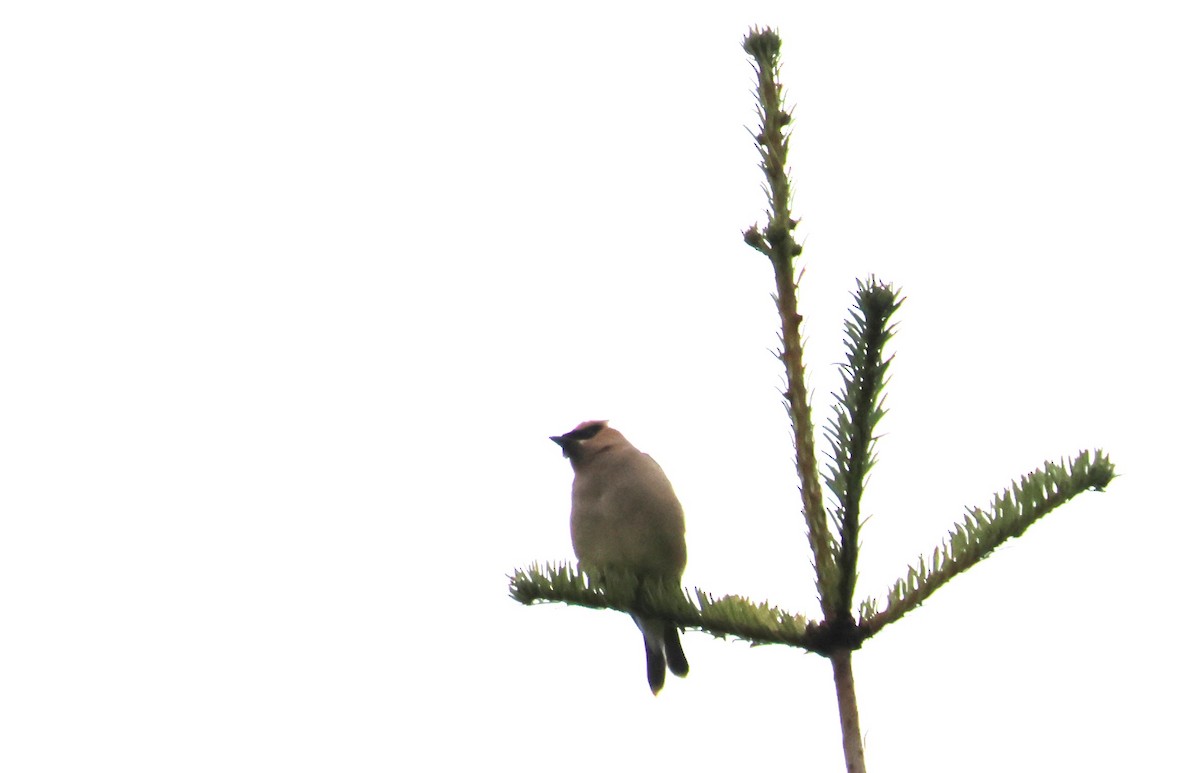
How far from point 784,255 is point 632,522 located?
255cm

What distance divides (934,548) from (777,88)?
83cm

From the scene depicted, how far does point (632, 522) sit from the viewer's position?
4699 mm

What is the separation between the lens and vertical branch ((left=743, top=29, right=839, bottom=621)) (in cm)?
221

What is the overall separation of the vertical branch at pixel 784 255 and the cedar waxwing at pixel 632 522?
2.29 meters

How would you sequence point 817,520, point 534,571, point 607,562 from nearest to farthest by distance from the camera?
point 817,520, point 534,571, point 607,562

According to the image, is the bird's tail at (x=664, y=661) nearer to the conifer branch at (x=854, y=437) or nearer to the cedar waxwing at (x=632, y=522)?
the cedar waxwing at (x=632, y=522)

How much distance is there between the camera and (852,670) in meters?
2.05

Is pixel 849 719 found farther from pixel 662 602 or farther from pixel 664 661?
pixel 664 661

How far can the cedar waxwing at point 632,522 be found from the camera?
185 inches

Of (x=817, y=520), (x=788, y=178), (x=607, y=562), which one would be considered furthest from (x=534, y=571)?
(x=607, y=562)

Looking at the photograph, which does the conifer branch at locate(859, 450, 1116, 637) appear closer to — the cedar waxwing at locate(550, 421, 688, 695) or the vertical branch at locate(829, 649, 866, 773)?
the vertical branch at locate(829, 649, 866, 773)

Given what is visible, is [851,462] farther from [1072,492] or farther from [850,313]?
[1072,492]

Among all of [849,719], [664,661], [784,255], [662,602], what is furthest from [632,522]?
[849,719]

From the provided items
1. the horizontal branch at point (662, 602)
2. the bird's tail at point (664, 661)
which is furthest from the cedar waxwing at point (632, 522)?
the horizontal branch at point (662, 602)
